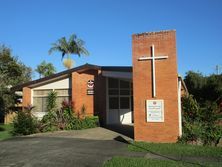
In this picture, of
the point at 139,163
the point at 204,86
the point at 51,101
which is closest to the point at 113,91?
the point at 51,101

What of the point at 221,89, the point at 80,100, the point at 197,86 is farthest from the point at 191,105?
the point at 197,86

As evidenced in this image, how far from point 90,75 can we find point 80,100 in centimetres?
203

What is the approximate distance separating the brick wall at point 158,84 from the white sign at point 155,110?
0.50 ft

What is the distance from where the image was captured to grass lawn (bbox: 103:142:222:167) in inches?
347

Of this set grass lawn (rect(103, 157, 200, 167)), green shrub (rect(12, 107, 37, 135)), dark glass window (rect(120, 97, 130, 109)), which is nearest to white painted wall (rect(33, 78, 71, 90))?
dark glass window (rect(120, 97, 130, 109))

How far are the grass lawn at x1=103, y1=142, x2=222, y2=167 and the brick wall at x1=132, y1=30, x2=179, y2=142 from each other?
103 cm

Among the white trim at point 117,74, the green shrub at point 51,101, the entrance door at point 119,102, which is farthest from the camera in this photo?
the entrance door at point 119,102

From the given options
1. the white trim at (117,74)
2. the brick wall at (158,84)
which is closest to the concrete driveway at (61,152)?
the brick wall at (158,84)

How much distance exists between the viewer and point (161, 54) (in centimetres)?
1371

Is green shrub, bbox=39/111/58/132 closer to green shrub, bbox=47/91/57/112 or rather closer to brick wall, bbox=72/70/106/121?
green shrub, bbox=47/91/57/112

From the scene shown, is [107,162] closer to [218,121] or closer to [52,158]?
[52,158]

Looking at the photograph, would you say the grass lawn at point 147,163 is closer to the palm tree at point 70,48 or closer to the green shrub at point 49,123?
the green shrub at point 49,123

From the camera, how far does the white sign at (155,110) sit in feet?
44.3

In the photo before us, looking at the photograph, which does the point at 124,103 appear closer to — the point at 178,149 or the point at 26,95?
the point at 26,95
